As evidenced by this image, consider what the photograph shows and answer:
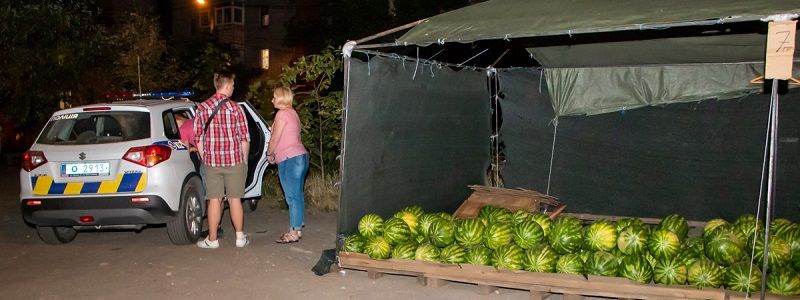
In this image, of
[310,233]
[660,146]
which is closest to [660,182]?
[660,146]

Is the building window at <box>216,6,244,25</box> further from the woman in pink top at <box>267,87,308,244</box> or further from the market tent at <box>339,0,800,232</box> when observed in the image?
the woman in pink top at <box>267,87,308,244</box>

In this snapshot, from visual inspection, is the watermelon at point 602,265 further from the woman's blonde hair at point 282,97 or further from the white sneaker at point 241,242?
the white sneaker at point 241,242

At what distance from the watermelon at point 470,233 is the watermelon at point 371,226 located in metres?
0.76

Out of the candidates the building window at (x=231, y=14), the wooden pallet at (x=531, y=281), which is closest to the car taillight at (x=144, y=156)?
the wooden pallet at (x=531, y=281)

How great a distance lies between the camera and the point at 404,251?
625 centimetres

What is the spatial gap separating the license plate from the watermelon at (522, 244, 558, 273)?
4.61 m

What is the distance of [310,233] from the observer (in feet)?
28.6

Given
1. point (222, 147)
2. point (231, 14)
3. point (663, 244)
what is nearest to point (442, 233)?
point (663, 244)

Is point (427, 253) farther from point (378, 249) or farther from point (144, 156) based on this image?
point (144, 156)

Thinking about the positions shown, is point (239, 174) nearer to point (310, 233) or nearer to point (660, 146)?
point (310, 233)

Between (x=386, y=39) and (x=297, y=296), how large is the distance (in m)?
2.62

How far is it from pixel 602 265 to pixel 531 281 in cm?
59

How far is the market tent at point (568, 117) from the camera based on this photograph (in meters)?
6.50

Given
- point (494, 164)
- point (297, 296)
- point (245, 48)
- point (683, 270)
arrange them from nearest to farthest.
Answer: point (683, 270) < point (297, 296) < point (494, 164) < point (245, 48)
